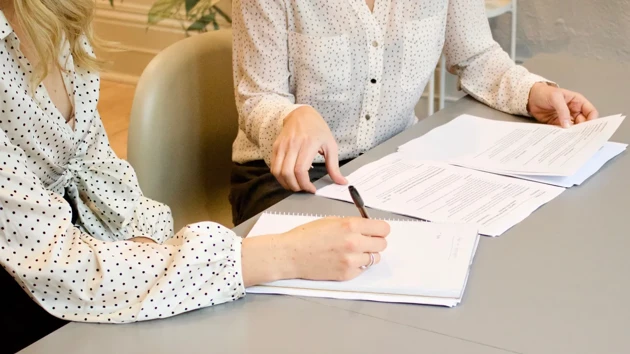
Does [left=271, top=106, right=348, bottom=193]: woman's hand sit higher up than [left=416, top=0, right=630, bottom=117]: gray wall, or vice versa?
[left=271, top=106, right=348, bottom=193]: woman's hand

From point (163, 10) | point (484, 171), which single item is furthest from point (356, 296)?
point (163, 10)

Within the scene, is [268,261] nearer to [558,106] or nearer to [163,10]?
[558,106]

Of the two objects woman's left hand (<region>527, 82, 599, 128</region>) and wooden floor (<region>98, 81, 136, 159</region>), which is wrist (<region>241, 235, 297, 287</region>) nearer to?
woman's left hand (<region>527, 82, 599, 128</region>)

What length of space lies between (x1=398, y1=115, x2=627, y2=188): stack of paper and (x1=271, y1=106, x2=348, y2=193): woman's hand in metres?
0.16

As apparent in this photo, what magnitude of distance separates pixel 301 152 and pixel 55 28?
388 millimetres

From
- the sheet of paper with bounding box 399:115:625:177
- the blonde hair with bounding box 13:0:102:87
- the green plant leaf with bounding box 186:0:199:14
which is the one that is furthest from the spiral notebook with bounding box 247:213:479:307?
the green plant leaf with bounding box 186:0:199:14

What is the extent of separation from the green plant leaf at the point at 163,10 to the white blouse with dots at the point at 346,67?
198 centimetres

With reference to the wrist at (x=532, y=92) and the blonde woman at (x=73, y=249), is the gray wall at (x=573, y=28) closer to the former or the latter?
the wrist at (x=532, y=92)

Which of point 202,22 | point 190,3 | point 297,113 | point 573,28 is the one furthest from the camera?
point 202,22

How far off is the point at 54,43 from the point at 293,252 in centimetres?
46

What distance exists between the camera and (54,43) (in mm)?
1035

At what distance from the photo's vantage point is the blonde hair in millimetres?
973

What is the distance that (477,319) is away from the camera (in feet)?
2.61

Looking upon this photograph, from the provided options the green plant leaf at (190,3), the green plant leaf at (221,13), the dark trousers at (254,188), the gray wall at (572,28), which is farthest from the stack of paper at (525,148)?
the green plant leaf at (221,13)
